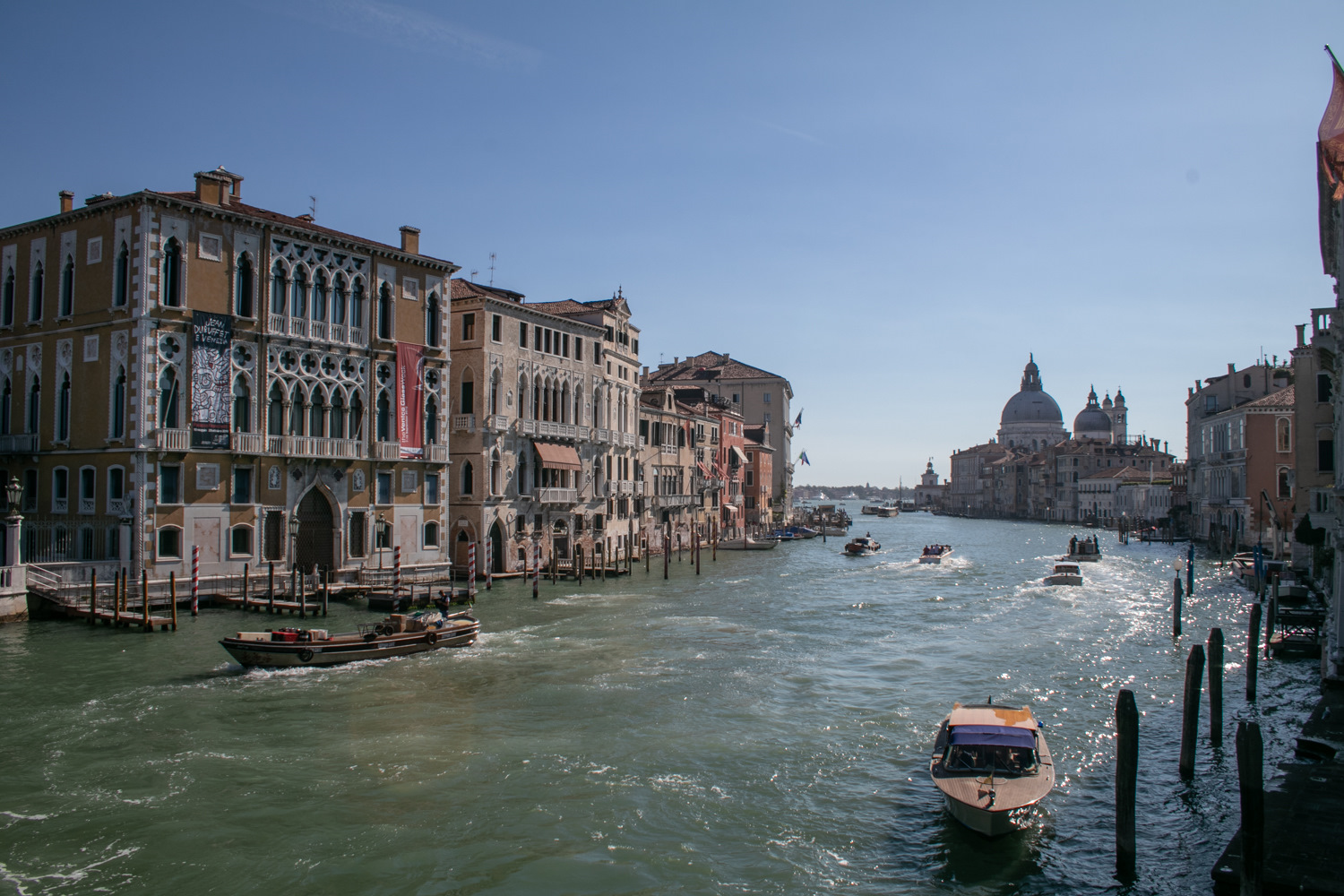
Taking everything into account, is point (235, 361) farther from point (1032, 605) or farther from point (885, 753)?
point (1032, 605)

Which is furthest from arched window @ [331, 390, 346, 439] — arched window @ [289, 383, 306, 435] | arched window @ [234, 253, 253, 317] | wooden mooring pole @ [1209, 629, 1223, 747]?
wooden mooring pole @ [1209, 629, 1223, 747]

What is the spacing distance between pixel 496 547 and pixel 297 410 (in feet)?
34.6

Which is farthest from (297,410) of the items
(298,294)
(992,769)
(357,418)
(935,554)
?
(935,554)

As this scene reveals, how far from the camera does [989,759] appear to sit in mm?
12391

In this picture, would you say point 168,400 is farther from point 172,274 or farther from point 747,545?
point 747,545

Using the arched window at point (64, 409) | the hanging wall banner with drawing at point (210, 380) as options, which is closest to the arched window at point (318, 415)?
the hanging wall banner with drawing at point (210, 380)

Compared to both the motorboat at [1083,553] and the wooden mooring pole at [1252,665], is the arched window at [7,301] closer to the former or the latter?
the wooden mooring pole at [1252,665]

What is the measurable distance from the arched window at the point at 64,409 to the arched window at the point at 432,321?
10.7 metres

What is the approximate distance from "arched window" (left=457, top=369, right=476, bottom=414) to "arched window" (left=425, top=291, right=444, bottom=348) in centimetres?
273

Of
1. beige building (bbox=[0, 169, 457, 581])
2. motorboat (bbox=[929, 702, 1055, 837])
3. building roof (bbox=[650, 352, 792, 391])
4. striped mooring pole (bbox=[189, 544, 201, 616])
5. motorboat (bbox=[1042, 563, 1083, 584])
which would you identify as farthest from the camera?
building roof (bbox=[650, 352, 792, 391])

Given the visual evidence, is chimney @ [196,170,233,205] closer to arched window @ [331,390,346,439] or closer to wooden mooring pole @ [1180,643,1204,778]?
arched window @ [331,390,346,439]

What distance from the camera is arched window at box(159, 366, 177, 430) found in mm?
26422

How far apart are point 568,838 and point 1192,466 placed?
241ft

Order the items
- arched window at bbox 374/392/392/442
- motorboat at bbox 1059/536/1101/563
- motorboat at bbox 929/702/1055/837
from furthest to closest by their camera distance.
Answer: motorboat at bbox 1059/536/1101/563 → arched window at bbox 374/392/392/442 → motorboat at bbox 929/702/1055/837
